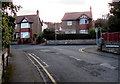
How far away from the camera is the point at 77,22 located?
2484 inches

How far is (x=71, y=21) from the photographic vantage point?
209 feet

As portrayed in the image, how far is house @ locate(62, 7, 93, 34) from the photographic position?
6162cm

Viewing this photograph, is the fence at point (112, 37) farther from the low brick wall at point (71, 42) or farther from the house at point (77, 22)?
the house at point (77, 22)

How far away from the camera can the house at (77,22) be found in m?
61.6

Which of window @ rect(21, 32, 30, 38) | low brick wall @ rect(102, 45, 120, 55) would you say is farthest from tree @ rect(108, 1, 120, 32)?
window @ rect(21, 32, 30, 38)

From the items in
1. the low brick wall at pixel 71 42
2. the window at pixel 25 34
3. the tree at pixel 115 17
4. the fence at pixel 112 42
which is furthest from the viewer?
the window at pixel 25 34

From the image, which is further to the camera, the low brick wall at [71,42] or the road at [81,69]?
the low brick wall at [71,42]

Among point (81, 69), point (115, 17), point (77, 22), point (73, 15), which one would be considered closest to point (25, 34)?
point (73, 15)

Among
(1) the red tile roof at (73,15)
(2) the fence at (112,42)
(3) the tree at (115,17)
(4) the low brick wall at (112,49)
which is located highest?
(1) the red tile roof at (73,15)

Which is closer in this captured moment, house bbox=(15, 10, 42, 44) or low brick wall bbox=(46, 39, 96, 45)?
low brick wall bbox=(46, 39, 96, 45)

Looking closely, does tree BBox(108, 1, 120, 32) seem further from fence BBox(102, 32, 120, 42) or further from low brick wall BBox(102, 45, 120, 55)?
low brick wall BBox(102, 45, 120, 55)

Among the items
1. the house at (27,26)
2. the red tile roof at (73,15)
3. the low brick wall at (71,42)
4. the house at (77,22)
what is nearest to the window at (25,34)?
the house at (27,26)

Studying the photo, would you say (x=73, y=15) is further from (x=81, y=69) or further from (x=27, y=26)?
(x=81, y=69)

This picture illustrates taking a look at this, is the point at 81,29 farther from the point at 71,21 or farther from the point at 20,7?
the point at 20,7
